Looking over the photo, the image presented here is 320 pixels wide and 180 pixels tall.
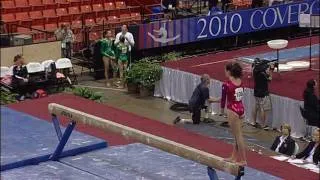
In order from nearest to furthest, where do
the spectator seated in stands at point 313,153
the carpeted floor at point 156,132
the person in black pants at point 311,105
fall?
the carpeted floor at point 156,132, the spectator seated in stands at point 313,153, the person in black pants at point 311,105

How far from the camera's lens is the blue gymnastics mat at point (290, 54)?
14766 millimetres

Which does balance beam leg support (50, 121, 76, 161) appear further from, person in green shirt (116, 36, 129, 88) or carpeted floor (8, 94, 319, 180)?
person in green shirt (116, 36, 129, 88)

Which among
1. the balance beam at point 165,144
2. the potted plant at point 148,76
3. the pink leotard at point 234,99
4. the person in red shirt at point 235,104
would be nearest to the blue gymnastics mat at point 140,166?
the balance beam at point 165,144

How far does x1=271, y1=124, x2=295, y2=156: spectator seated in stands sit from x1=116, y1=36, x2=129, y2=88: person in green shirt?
4.76 metres

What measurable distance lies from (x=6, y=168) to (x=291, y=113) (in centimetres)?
534

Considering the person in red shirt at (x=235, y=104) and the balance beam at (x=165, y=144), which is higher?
the person in red shirt at (x=235, y=104)

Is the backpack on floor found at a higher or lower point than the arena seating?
lower

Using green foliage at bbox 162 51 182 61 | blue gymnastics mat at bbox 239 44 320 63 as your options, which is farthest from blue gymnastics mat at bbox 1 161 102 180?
blue gymnastics mat at bbox 239 44 320 63

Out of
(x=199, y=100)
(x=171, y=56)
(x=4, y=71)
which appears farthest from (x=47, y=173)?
(x=171, y=56)

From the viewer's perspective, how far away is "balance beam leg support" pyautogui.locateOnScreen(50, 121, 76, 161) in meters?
7.98

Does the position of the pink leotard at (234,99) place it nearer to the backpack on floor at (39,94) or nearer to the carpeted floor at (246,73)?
the carpeted floor at (246,73)

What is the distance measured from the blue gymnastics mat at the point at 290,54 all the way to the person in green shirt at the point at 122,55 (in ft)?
8.13

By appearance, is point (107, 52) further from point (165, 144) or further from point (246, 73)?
point (165, 144)

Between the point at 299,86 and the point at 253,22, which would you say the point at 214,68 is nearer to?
→ the point at 299,86
